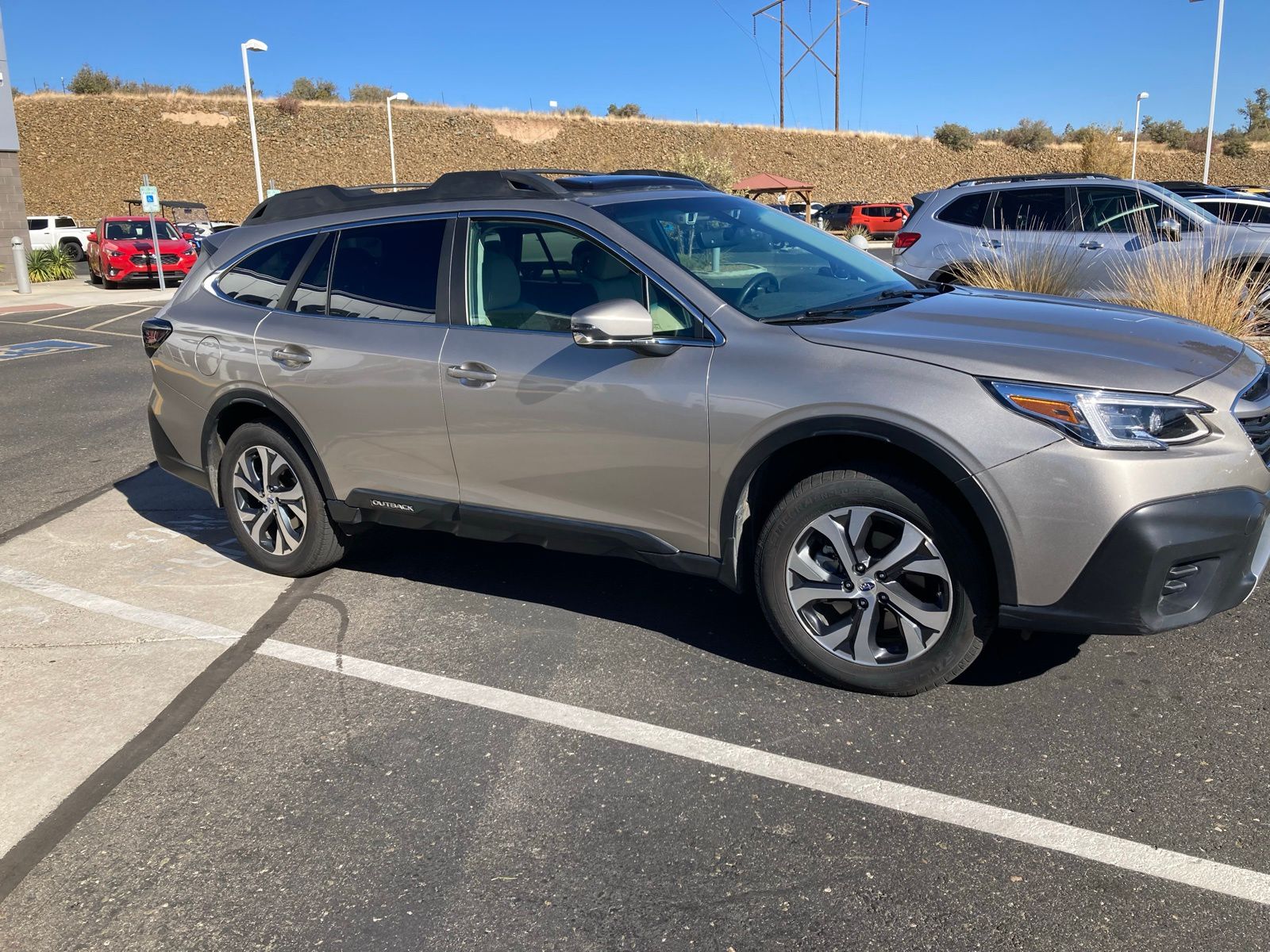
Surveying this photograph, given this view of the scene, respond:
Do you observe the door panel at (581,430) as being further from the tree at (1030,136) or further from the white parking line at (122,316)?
the tree at (1030,136)

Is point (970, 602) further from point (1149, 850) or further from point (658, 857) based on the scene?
point (658, 857)

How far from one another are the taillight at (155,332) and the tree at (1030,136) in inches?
3067

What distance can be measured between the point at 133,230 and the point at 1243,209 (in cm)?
2501

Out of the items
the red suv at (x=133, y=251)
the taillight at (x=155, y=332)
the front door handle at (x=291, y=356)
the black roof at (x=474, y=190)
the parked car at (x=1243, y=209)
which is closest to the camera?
the black roof at (x=474, y=190)

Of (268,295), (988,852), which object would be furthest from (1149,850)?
(268,295)

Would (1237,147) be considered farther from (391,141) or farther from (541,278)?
(541,278)

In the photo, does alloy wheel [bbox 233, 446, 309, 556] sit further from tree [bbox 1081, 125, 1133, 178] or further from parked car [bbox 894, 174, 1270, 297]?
tree [bbox 1081, 125, 1133, 178]

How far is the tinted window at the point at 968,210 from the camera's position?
37.7 ft

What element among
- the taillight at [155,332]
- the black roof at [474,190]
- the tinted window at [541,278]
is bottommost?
the taillight at [155,332]

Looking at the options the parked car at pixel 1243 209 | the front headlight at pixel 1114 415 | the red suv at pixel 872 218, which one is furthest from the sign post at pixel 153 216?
the red suv at pixel 872 218

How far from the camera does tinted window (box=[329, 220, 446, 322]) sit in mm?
4617

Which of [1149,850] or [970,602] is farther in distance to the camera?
[970,602]

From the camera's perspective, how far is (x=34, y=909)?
2.86 meters

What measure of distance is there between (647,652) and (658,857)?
140cm
